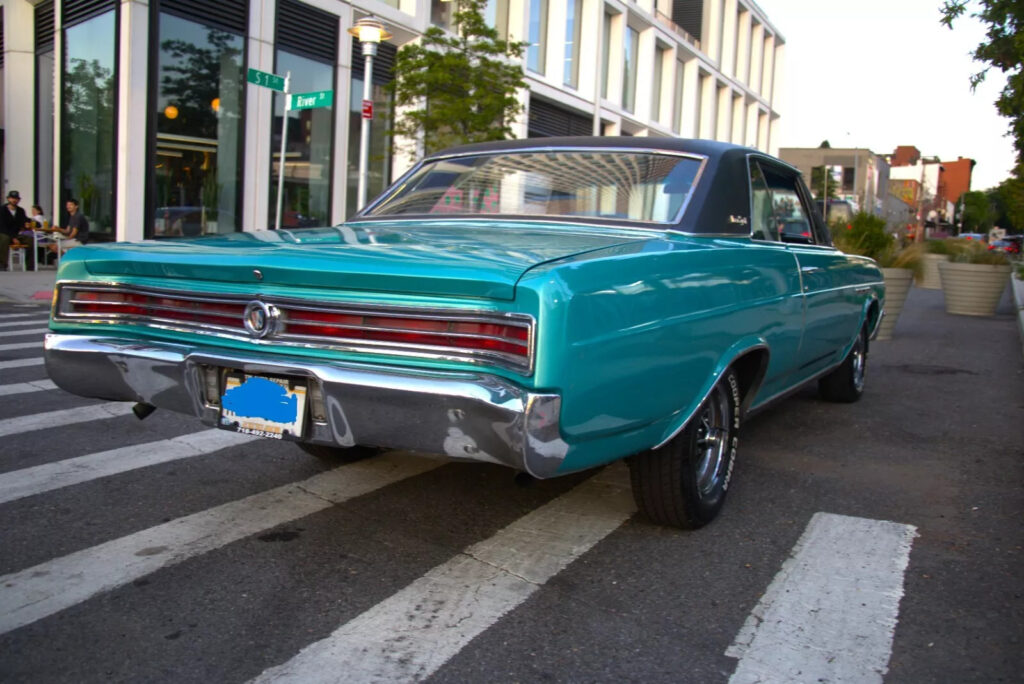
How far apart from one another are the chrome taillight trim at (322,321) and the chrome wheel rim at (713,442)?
1332 mm

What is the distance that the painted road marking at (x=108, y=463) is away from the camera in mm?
4043

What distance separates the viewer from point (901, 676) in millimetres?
2559

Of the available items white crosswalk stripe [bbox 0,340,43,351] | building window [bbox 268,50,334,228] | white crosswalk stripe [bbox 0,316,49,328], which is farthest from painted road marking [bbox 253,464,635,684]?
building window [bbox 268,50,334,228]

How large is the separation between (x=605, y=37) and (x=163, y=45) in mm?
17112

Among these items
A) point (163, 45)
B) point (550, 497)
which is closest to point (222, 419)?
point (550, 497)

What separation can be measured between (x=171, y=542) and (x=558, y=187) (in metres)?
2.27

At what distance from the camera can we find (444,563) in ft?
10.9

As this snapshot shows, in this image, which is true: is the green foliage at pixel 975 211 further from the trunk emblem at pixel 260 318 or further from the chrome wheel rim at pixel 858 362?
the trunk emblem at pixel 260 318

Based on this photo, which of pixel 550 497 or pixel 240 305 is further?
pixel 550 497

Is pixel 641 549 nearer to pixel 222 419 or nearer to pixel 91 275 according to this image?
pixel 222 419

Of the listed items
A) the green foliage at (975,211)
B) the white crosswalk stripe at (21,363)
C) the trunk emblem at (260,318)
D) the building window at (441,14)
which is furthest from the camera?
the green foliage at (975,211)

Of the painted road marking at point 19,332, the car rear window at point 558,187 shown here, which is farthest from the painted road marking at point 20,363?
the car rear window at point 558,187

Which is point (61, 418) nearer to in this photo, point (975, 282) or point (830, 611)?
point (830, 611)

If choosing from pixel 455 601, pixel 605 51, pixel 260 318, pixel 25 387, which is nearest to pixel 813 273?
pixel 455 601
